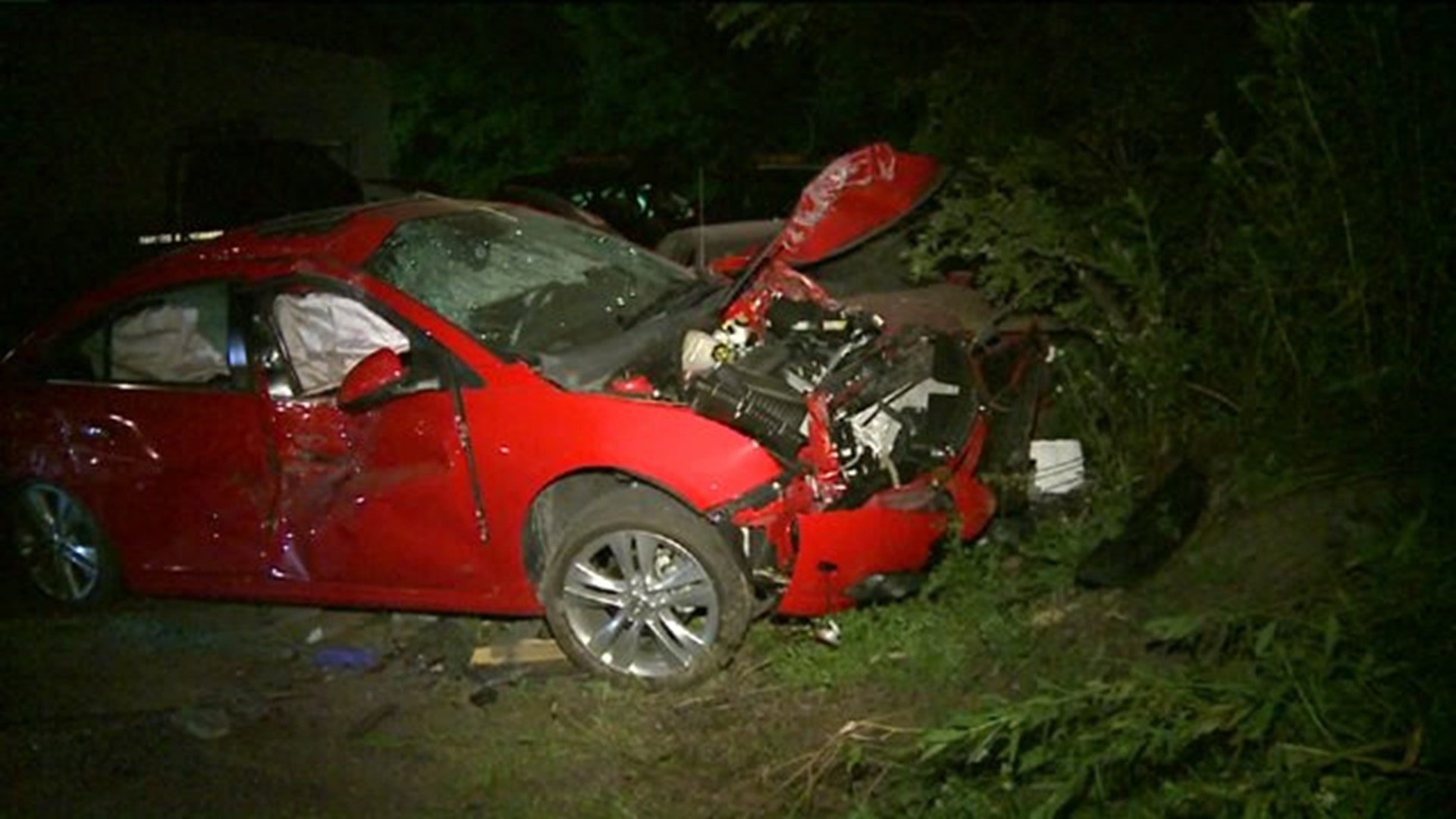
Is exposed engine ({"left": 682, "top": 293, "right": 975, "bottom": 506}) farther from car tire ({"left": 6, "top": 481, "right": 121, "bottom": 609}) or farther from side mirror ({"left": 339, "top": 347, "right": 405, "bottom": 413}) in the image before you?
car tire ({"left": 6, "top": 481, "right": 121, "bottom": 609})

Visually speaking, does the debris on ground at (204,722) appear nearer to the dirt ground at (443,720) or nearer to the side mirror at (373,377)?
the dirt ground at (443,720)

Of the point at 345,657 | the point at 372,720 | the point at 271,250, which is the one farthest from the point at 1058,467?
the point at 271,250

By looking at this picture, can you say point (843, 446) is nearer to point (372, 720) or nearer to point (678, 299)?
point (678, 299)

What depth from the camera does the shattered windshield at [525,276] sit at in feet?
19.4

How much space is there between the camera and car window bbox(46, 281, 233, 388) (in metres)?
6.38

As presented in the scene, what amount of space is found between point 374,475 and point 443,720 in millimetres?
1022

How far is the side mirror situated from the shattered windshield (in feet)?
1.13

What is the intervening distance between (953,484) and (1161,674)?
69.7 inches

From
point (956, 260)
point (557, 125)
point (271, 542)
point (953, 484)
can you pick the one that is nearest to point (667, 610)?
point (953, 484)

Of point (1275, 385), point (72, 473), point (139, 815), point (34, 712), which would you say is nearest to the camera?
point (139, 815)

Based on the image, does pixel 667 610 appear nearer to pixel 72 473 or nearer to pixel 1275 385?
pixel 1275 385

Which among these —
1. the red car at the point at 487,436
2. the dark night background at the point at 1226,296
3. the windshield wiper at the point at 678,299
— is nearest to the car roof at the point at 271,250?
the red car at the point at 487,436

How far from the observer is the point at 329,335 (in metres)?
6.36

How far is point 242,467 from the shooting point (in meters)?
5.99
